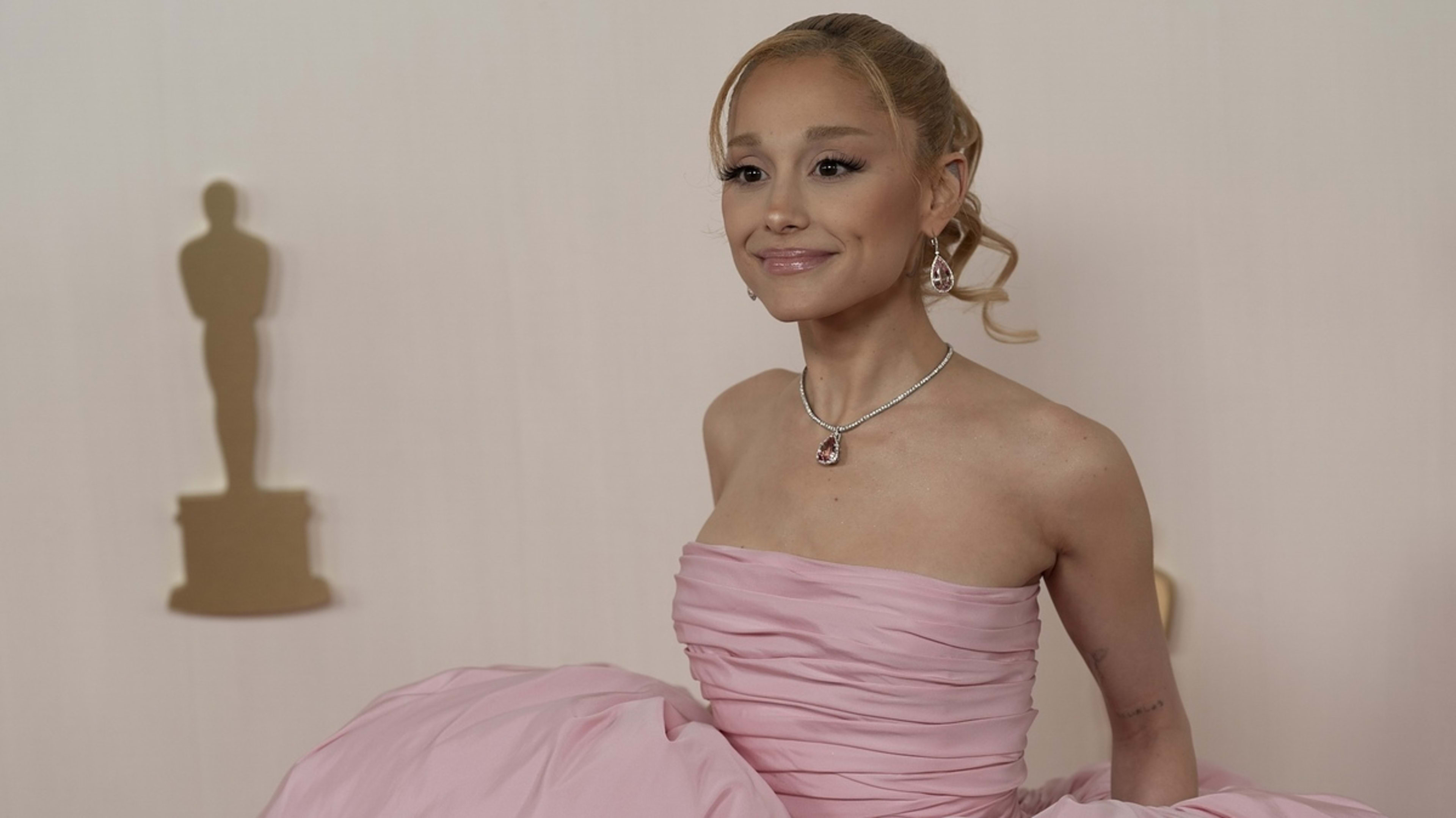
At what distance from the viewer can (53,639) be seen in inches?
111

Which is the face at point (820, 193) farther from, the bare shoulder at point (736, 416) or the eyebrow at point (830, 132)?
the bare shoulder at point (736, 416)

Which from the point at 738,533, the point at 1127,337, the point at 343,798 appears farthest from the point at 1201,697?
the point at 343,798

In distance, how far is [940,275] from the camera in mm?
1614

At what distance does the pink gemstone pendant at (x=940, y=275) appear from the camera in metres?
1.61

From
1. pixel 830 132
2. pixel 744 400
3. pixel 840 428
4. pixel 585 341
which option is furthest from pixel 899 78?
pixel 585 341

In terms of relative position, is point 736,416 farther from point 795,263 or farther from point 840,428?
point 795,263

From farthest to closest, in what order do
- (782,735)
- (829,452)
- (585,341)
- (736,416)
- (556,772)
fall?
(585,341) < (736,416) < (829,452) < (782,735) < (556,772)

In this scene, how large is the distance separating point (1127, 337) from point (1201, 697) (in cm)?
63

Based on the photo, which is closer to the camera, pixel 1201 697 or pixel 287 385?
pixel 1201 697

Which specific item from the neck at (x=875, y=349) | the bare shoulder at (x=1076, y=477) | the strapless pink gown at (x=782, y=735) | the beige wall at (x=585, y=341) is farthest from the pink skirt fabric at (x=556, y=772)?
the beige wall at (x=585, y=341)

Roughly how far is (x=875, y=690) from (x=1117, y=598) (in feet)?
0.98

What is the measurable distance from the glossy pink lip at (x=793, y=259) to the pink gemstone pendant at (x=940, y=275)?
0.16m

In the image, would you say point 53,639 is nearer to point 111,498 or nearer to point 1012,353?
point 111,498

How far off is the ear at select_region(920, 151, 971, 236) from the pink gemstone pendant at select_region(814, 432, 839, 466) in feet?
0.82
